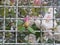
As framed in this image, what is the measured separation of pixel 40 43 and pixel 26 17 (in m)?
0.15

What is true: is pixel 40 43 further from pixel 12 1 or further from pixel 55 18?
pixel 12 1

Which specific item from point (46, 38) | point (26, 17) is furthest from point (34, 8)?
point (46, 38)

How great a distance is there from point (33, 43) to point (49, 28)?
11 centimetres

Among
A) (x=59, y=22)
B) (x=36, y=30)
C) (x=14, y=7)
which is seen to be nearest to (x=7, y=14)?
(x=14, y=7)

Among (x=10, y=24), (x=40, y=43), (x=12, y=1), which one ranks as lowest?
(x=40, y=43)

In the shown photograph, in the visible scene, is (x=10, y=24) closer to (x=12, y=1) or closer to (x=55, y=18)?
(x=12, y=1)

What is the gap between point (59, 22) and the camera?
2.74 ft

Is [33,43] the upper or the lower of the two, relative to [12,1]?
lower

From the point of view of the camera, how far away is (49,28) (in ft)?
2.72

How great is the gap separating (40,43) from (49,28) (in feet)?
0.30

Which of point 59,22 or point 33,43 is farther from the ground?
point 59,22

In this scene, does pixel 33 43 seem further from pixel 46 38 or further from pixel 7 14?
pixel 7 14

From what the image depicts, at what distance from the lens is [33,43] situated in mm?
835

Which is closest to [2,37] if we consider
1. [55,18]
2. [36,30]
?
[36,30]
